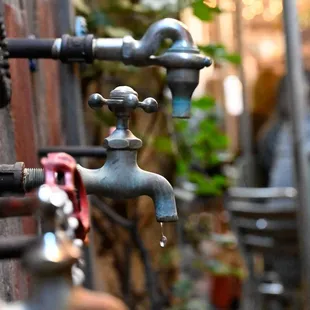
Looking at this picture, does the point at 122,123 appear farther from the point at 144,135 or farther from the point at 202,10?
the point at 144,135

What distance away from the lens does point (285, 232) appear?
1928 mm

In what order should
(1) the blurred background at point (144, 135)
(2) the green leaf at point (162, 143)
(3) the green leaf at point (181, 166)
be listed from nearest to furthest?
(1) the blurred background at point (144, 135) → (2) the green leaf at point (162, 143) → (3) the green leaf at point (181, 166)

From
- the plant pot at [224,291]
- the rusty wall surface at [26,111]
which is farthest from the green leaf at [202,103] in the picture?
the plant pot at [224,291]

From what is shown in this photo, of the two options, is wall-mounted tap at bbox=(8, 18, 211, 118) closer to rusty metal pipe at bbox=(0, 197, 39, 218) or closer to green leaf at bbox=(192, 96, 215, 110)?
rusty metal pipe at bbox=(0, 197, 39, 218)

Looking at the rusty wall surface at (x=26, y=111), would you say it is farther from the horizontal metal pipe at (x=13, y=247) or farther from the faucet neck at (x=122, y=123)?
the horizontal metal pipe at (x=13, y=247)

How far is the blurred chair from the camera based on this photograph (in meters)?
1.95

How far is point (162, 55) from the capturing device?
2.37 feet

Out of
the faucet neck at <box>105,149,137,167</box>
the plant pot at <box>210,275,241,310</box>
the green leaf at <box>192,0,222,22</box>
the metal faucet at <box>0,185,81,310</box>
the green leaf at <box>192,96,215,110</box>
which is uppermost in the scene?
the green leaf at <box>192,0,222,22</box>

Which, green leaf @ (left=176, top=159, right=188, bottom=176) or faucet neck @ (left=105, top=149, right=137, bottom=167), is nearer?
faucet neck @ (left=105, top=149, right=137, bottom=167)

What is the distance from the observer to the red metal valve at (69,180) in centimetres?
41

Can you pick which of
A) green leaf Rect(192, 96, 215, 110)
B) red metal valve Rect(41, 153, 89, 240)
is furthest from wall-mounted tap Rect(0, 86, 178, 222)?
green leaf Rect(192, 96, 215, 110)

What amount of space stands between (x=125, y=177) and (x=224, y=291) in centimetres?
261

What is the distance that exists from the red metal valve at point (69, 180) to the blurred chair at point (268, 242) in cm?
149

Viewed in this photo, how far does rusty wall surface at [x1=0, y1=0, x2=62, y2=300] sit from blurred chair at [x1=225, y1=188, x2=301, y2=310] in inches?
34.5
